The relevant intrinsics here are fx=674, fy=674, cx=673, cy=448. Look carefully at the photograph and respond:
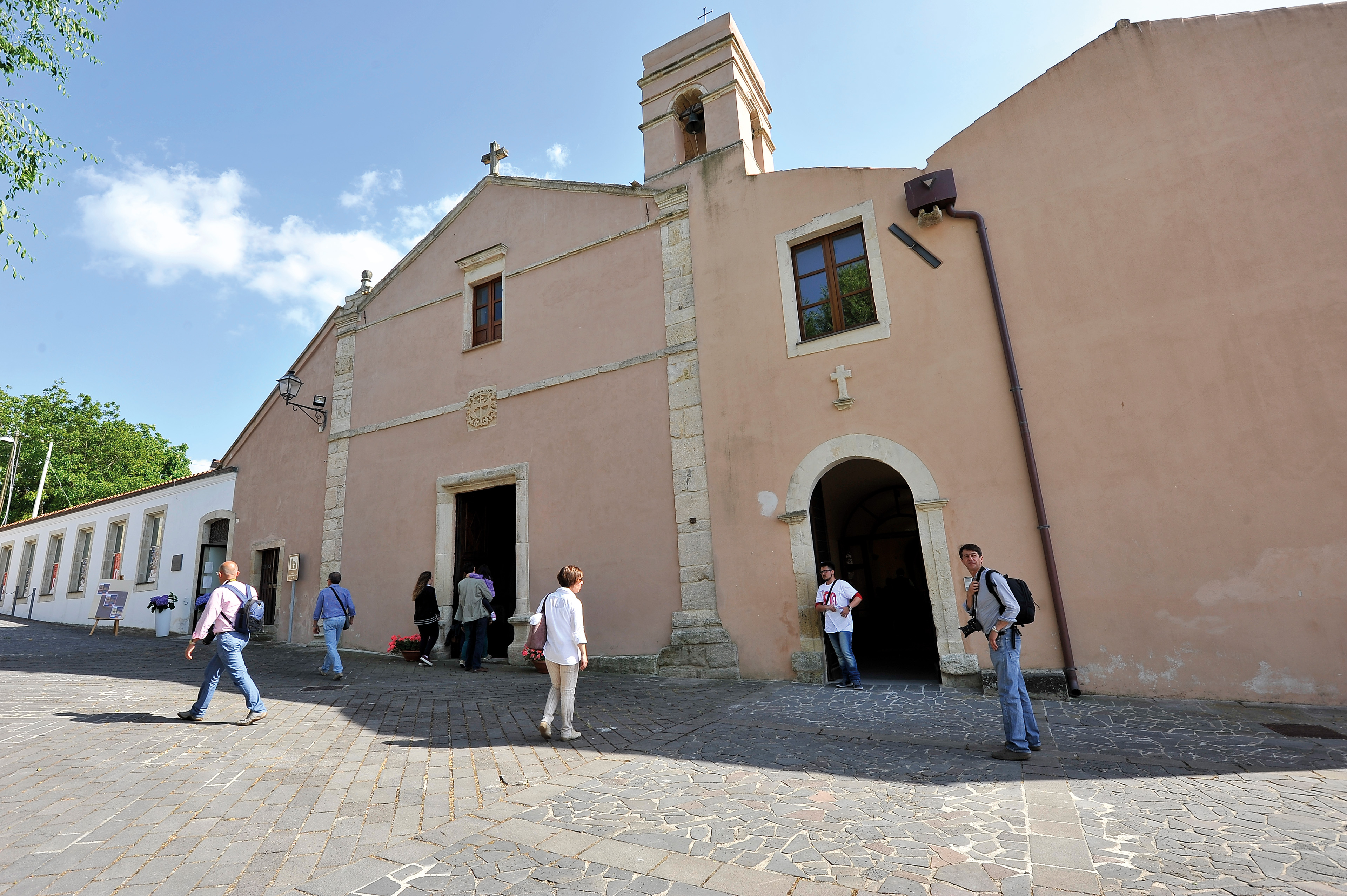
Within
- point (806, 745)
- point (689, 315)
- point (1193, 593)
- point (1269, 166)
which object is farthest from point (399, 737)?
point (1269, 166)

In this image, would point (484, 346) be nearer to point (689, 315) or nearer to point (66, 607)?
point (689, 315)

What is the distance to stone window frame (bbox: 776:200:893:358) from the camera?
327 inches

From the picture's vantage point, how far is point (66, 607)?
1900cm

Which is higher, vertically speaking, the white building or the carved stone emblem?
the carved stone emblem

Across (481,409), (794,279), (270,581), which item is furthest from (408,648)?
(794,279)

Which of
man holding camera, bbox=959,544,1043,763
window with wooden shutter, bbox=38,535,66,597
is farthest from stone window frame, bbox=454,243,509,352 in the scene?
window with wooden shutter, bbox=38,535,66,597

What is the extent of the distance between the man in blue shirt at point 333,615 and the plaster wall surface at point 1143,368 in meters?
4.84

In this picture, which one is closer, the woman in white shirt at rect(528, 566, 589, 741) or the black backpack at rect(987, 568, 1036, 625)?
the black backpack at rect(987, 568, 1036, 625)

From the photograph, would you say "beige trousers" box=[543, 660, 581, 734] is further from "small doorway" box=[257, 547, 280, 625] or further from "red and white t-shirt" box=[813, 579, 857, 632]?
"small doorway" box=[257, 547, 280, 625]

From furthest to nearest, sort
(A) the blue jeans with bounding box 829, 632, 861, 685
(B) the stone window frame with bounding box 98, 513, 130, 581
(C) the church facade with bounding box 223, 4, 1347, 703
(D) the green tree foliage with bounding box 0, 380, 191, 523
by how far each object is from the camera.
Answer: (D) the green tree foliage with bounding box 0, 380, 191, 523, (B) the stone window frame with bounding box 98, 513, 130, 581, (A) the blue jeans with bounding box 829, 632, 861, 685, (C) the church facade with bounding box 223, 4, 1347, 703

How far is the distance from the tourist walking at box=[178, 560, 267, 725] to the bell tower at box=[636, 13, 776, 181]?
8163 millimetres

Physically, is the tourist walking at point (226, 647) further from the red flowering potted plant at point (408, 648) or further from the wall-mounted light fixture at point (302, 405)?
the wall-mounted light fixture at point (302, 405)

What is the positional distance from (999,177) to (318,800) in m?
8.87

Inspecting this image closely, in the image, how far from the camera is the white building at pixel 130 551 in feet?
49.5
